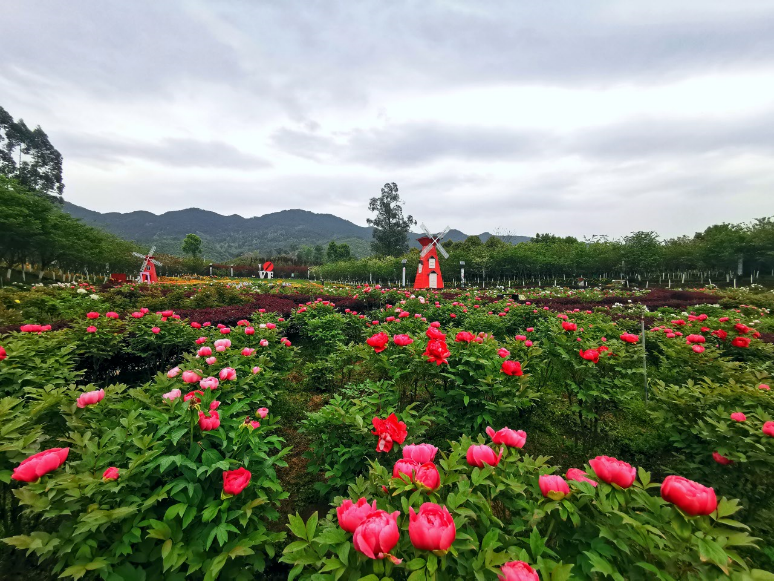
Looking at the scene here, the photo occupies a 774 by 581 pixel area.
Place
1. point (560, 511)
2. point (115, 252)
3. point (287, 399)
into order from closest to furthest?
1. point (560, 511)
2. point (287, 399)
3. point (115, 252)

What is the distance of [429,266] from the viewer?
98.4 ft

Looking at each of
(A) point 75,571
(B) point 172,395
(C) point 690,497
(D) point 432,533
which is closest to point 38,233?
(B) point 172,395

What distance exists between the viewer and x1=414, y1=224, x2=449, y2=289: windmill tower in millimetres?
29469

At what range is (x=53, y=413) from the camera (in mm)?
2371

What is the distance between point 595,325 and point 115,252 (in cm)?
4497

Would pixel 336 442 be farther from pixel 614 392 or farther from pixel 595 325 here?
pixel 595 325

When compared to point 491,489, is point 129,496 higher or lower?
lower

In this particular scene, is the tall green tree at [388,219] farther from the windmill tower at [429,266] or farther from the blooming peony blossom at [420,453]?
the blooming peony blossom at [420,453]

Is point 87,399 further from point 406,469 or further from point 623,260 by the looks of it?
point 623,260

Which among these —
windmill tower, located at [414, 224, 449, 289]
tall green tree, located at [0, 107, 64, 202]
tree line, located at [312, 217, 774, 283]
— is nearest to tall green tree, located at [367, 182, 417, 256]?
tree line, located at [312, 217, 774, 283]

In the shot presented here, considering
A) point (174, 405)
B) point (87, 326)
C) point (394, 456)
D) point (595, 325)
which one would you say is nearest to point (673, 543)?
point (394, 456)

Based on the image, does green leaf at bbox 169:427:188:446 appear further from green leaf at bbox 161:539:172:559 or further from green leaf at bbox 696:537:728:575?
green leaf at bbox 696:537:728:575

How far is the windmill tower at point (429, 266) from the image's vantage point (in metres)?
29.5

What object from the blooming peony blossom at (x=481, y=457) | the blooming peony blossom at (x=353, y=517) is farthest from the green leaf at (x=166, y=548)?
the blooming peony blossom at (x=481, y=457)
